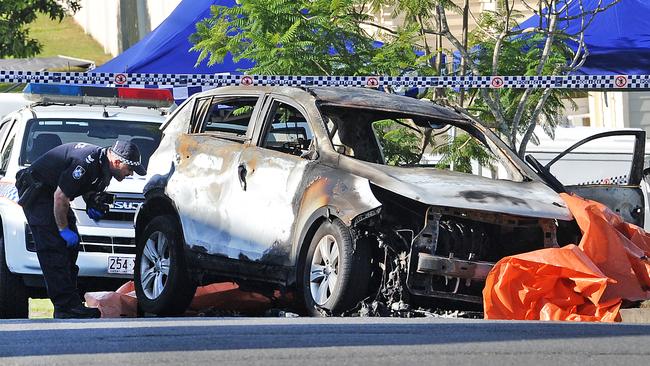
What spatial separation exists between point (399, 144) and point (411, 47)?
1.66 meters

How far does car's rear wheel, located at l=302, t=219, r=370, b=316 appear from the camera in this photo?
7953 mm

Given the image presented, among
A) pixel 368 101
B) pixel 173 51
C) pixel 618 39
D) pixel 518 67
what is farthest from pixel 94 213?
pixel 618 39

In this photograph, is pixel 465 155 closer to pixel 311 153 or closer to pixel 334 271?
pixel 311 153

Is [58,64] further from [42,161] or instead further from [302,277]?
[302,277]

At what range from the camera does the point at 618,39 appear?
56.1 feet

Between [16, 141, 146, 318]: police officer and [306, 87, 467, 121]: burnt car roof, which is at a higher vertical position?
[306, 87, 467, 121]: burnt car roof

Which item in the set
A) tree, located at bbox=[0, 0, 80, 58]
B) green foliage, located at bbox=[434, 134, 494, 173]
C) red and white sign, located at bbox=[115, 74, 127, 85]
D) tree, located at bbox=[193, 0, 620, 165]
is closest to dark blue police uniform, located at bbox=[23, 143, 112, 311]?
tree, located at bbox=[193, 0, 620, 165]

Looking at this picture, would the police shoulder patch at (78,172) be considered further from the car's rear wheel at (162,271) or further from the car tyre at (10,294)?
the car tyre at (10,294)

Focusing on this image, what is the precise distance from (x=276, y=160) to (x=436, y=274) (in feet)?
5.21

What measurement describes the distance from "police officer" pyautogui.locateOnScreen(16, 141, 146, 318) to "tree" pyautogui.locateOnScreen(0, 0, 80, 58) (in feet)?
65.4

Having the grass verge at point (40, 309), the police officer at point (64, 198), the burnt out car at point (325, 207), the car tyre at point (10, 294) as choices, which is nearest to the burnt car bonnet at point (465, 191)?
the burnt out car at point (325, 207)

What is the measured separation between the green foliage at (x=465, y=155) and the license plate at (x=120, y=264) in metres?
4.17

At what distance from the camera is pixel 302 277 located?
8.45 meters

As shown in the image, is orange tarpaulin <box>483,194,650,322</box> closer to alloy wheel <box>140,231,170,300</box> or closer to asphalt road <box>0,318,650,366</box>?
asphalt road <box>0,318,650,366</box>
